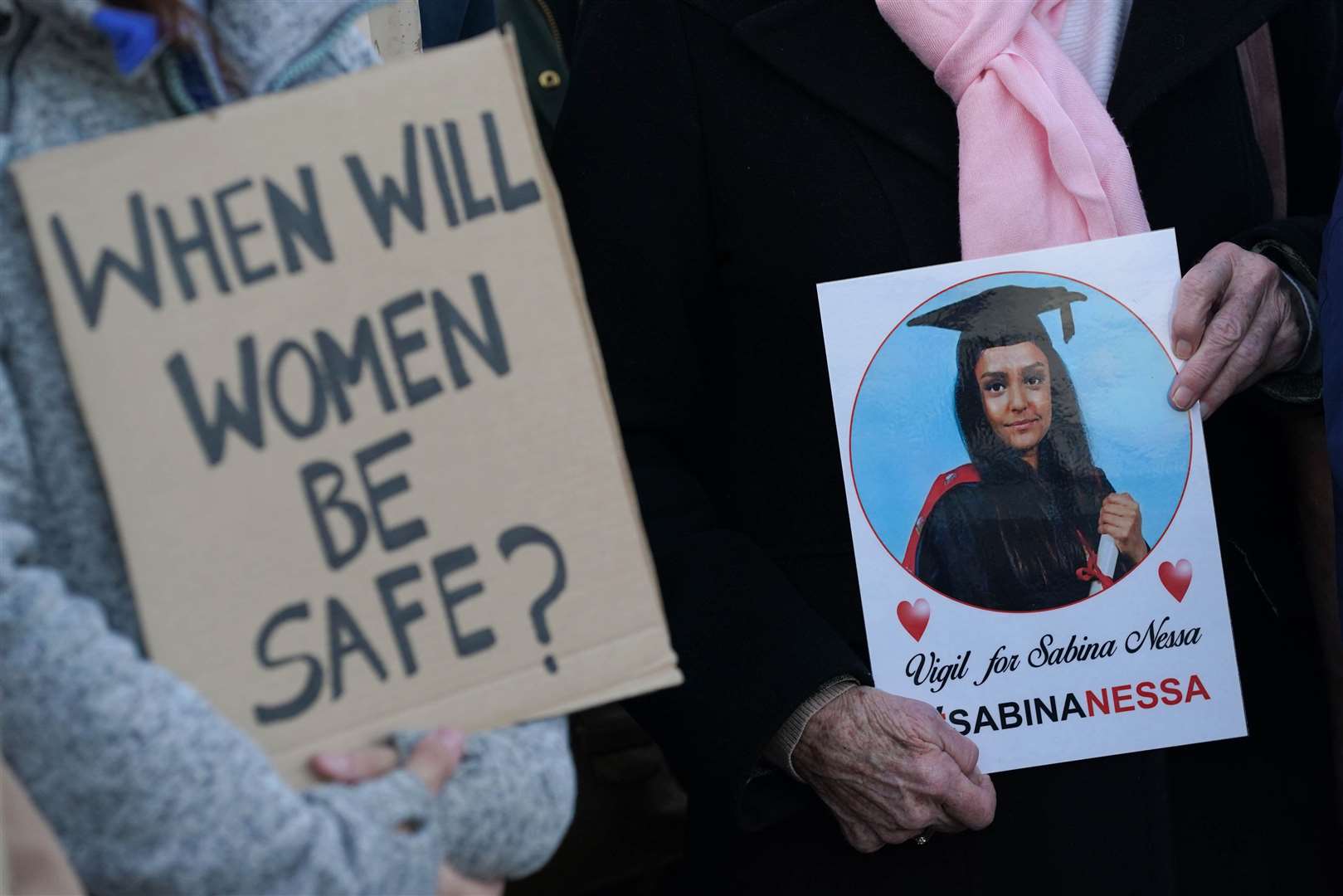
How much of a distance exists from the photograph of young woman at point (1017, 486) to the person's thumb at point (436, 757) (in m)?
0.72

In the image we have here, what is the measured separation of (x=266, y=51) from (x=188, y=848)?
0.61 meters

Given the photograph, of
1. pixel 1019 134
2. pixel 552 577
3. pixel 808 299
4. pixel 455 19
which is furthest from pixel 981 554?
pixel 455 19

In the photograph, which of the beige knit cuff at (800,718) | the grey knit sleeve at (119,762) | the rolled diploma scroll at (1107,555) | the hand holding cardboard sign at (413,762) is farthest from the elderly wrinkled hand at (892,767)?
the grey knit sleeve at (119,762)

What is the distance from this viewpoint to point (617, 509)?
1144 mm

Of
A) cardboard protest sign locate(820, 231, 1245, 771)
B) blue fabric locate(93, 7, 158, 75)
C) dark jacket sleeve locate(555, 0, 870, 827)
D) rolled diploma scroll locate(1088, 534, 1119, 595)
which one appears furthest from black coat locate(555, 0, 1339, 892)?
blue fabric locate(93, 7, 158, 75)

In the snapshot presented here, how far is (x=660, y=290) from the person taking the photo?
5.82 ft

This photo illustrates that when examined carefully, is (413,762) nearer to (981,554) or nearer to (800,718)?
(800,718)

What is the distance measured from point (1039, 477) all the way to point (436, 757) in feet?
2.80

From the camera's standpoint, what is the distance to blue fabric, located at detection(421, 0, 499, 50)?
2.19 metres

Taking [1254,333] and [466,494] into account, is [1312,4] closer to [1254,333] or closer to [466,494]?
[1254,333]

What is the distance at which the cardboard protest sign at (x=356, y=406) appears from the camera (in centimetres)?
104

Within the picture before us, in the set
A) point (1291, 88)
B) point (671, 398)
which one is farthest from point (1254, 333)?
point (671, 398)

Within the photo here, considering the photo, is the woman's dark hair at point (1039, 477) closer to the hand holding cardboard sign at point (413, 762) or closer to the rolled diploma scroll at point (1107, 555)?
the rolled diploma scroll at point (1107, 555)

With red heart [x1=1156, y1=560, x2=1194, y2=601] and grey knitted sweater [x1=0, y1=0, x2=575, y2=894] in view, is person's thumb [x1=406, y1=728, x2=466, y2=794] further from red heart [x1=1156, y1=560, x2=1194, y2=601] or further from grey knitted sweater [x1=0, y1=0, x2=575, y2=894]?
red heart [x1=1156, y1=560, x2=1194, y2=601]
